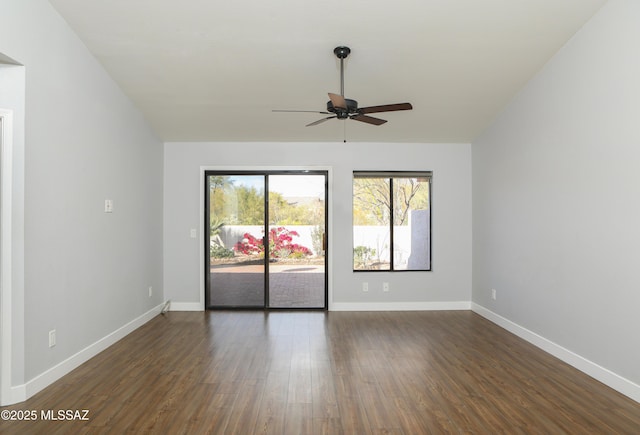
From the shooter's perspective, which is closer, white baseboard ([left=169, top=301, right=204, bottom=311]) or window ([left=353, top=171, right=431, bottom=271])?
white baseboard ([left=169, top=301, right=204, bottom=311])

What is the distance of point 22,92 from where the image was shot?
293 centimetres

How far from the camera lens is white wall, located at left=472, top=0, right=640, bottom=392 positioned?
306 cm

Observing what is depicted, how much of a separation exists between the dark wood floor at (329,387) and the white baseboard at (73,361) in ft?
0.21

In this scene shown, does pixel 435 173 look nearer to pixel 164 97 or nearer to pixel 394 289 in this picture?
pixel 394 289

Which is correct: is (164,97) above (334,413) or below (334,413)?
above

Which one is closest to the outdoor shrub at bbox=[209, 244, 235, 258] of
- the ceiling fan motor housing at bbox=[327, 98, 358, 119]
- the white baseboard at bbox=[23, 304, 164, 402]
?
the white baseboard at bbox=[23, 304, 164, 402]

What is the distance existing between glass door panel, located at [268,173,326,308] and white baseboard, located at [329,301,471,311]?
31 centimetres

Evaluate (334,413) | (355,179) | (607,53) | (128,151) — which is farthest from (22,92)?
(607,53)

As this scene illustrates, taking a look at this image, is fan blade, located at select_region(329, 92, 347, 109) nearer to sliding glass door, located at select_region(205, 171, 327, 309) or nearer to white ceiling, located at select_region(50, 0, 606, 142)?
white ceiling, located at select_region(50, 0, 606, 142)

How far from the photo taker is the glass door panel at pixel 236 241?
5828mm

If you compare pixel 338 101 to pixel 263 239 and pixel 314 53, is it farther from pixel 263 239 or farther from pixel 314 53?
pixel 263 239

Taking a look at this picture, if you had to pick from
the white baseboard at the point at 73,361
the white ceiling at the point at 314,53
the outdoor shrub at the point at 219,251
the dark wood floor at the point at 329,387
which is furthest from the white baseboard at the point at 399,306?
the white baseboard at the point at 73,361

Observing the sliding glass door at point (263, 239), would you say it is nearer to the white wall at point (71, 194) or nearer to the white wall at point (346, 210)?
the white wall at point (346, 210)

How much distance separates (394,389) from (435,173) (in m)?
3.61
